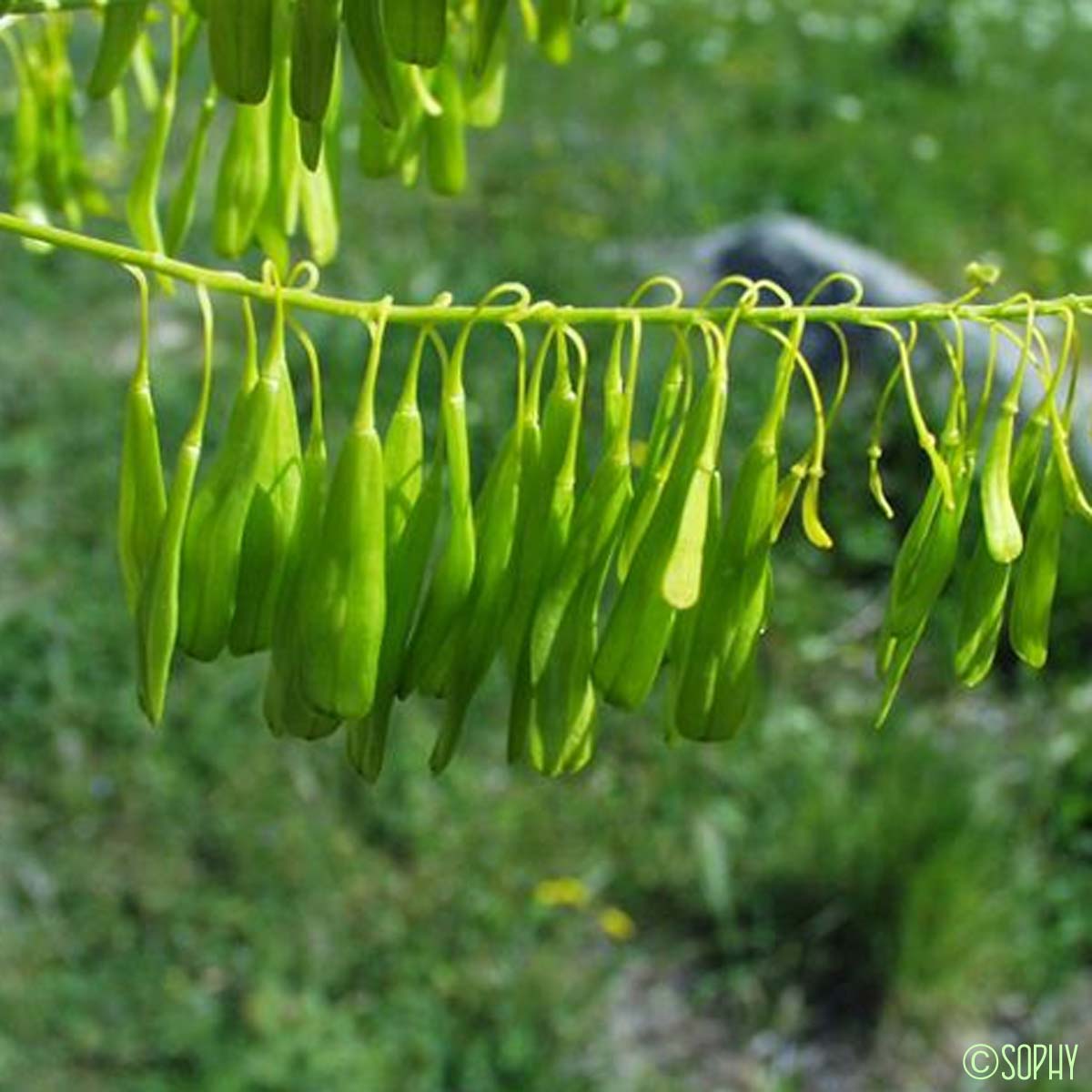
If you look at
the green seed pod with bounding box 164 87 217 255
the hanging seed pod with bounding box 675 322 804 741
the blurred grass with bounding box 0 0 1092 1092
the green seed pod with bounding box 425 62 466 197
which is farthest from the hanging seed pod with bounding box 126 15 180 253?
the blurred grass with bounding box 0 0 1092 1092

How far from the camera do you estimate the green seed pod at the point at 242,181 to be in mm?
1083

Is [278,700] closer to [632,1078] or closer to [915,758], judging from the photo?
[632,1078]

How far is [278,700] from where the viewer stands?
2.78 ft

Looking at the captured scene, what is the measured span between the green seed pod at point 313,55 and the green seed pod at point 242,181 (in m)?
0.31

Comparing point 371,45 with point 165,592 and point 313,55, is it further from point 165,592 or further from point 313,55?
point 165,592

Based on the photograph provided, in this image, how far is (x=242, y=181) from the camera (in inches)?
43.0

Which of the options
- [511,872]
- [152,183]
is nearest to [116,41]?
[152,183]

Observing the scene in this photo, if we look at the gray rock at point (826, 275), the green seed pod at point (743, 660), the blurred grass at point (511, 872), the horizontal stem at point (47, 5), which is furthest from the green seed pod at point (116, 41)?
the gray rock at point (826, 275)

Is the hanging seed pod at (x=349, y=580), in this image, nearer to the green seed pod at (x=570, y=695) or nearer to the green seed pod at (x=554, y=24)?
the green seed pod at (x=570, y=695)

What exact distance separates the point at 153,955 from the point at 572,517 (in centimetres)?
181

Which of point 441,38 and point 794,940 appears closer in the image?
point 441,38

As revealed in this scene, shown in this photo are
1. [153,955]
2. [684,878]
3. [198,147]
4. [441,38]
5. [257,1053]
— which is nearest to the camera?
[441,38]

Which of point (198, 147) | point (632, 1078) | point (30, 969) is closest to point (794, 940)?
point (632, 1078)

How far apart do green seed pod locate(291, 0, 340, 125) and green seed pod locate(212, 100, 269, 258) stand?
31 centimetres
